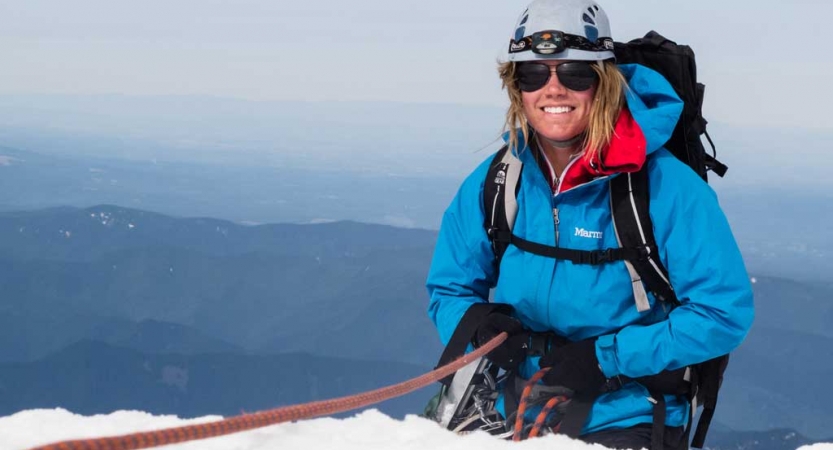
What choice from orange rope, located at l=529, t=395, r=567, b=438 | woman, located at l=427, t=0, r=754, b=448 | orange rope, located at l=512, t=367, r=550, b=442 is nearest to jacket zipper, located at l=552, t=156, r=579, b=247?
woman, located at l=427, t=0, r=754, b=448

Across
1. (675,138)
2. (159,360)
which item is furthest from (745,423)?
(675,138)

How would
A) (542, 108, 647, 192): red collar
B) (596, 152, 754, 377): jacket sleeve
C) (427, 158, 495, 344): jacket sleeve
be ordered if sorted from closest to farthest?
(596, 152, 754, 377): jacket sleeve, (542, 108, 647, 192): red collar, (427, 158, 495, 344): jacket sleeve

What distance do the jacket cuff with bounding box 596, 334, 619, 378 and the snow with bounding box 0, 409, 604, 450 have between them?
0.43 meters

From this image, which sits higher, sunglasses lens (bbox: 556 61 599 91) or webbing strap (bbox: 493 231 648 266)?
sunglasses lens (bbox: 556 61 599 91)

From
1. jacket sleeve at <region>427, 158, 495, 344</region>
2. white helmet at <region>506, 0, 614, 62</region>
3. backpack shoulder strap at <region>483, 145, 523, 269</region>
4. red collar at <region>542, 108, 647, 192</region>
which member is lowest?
jacket sleeve at <region>427, 158, 495, 344</region>

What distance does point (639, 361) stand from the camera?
3871mm

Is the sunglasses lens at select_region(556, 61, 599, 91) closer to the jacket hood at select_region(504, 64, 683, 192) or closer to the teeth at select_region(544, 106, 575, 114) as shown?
the teeth at select_region(544, 106, 575, 114)

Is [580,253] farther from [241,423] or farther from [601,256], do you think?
[241,423]

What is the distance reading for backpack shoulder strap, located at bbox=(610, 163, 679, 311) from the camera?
3.86 m

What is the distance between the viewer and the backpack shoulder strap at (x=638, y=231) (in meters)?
3.86

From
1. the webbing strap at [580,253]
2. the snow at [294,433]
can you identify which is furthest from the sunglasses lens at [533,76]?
the snow at [294,433]

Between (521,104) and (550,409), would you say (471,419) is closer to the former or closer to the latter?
(550,409)

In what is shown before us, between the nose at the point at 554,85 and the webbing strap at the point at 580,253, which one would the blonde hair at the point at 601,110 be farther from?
the webbing strap at the point at 580,253

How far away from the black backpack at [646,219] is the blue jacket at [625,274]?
0.05 metres
